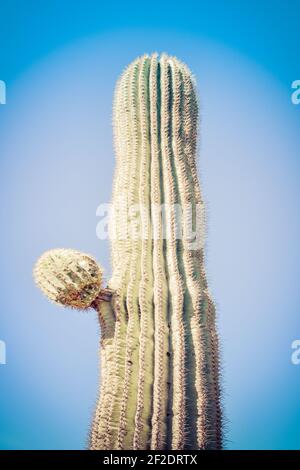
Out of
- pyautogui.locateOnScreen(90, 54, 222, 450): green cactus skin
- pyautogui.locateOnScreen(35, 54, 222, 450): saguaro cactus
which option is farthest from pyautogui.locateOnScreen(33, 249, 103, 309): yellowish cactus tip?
pyautogui.locateOnScreen(90, 54, 222, 450): green cactus skin

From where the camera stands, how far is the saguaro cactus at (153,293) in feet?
13.1

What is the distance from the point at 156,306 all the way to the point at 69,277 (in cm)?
66

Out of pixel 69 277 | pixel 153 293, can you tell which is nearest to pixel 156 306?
pixel 153 293

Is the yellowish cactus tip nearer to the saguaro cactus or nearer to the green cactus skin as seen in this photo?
the saguaro cactus

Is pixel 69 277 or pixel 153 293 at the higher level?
pixel 69 277

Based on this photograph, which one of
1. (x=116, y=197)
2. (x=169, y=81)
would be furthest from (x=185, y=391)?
(x=169, y=81)

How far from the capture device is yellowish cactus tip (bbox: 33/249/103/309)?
4203 millimetres

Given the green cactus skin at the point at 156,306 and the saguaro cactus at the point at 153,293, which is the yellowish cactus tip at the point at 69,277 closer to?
the saguaro cactus at the point at 153,293

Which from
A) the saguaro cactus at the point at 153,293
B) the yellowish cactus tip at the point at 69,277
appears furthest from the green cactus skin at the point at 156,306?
the yellowish cactus tip at the point at 69,277

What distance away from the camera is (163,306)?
424 cm

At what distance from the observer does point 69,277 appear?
166 inches

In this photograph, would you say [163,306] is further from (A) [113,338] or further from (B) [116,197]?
(B) [116,197]

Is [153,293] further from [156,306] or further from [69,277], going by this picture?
[69,277]
